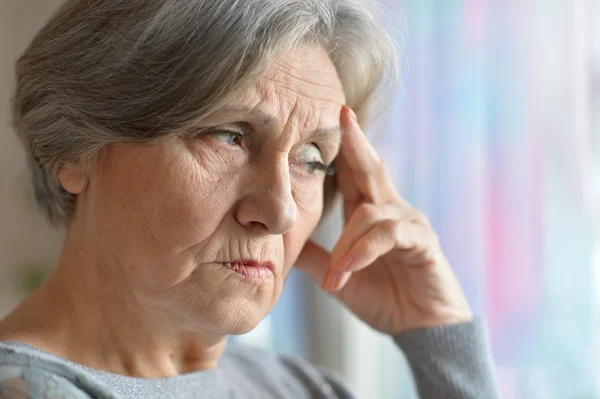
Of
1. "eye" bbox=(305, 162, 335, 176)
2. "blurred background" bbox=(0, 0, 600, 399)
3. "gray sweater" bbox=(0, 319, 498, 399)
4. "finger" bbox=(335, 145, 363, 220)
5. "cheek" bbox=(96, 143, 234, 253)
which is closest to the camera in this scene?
"gray sweater" bbox=(0, 319, 498, 399)

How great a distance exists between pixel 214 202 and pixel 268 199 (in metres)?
0.09

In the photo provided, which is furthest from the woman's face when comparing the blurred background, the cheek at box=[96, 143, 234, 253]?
the blurred background

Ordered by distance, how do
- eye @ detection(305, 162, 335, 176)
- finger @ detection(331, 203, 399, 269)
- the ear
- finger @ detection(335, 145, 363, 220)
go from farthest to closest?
finger @ detection(335, 145, 363, 220) < finger @ detection(331, 203, 399, 269) < eye @ detection(305, 162, 335, 176) < the ear

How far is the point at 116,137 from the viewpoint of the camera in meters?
1.19

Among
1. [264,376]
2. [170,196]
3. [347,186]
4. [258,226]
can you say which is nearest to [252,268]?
[258,226]

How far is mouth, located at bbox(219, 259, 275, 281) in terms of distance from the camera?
1.25 m

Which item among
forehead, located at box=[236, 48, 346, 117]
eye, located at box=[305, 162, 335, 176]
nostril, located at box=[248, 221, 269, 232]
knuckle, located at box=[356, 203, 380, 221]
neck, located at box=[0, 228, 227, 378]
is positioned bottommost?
neck, located at box=[0, 228, 227, 378]

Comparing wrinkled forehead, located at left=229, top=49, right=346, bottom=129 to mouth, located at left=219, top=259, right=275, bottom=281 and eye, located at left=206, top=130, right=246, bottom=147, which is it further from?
mouth, located at left=219, top=259, right=275, bottom=281

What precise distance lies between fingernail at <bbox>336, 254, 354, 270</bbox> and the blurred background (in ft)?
1.96

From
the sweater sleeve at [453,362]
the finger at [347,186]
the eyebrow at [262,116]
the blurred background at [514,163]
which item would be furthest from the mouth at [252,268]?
the blurred background at [514,163]

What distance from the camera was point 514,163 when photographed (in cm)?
205

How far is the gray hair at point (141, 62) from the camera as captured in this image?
1133mm

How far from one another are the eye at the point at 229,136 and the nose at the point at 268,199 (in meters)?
0.06

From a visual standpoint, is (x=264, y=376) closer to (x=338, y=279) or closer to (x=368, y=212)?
(x=338, y=279)
